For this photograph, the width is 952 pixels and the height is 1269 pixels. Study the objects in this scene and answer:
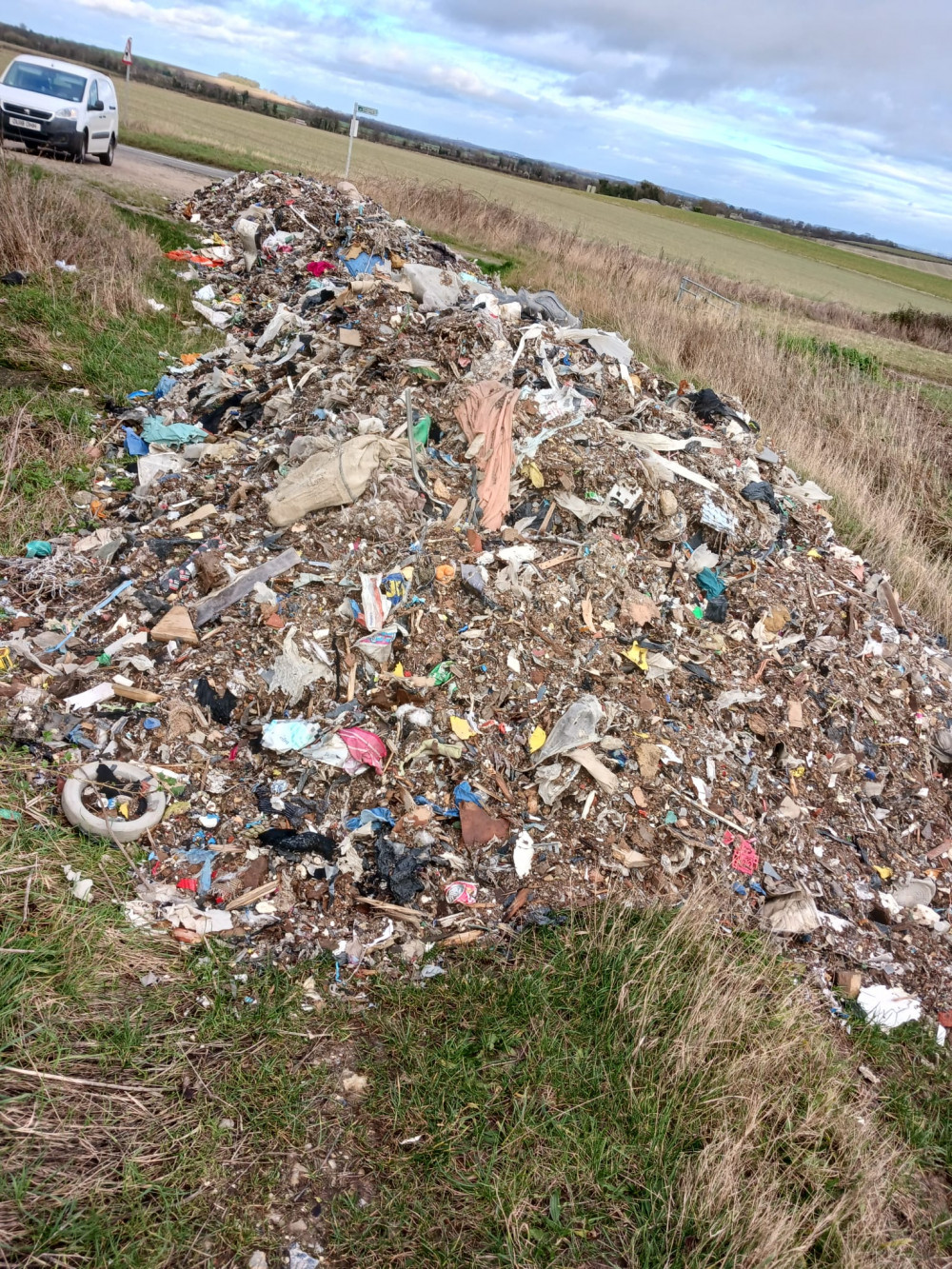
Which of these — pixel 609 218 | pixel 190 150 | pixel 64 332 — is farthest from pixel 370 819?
pixel 609 218

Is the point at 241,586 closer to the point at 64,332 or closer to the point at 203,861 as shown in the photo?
the point at 203,861

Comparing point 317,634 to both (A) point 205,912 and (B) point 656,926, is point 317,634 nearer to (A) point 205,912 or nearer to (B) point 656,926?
(A) point 205,912

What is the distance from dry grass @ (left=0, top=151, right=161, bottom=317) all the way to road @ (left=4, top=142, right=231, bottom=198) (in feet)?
10.6

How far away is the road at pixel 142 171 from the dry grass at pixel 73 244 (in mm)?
3217

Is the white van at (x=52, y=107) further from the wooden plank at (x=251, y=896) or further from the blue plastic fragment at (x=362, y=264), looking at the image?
the wooden plank at (x=251, y=896)

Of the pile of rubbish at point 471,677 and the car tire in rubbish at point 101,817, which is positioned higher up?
the pile of rubbish at point 471,677

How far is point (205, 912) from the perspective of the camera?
297 centimetres

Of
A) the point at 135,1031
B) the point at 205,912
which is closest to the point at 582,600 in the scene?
the point at 205,912

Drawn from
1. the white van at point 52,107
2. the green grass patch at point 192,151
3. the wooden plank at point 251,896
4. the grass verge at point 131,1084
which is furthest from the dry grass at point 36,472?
the green grass patch at point 192,151

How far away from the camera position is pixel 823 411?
9922mm

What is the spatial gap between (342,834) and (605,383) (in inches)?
169

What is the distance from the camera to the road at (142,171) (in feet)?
40.8

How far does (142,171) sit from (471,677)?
593 inches

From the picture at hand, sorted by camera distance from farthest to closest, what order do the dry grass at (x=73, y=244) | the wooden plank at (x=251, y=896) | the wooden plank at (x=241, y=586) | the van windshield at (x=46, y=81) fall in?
the van windshield at (x=46, y=81) < the dry grass at (x=73, y=244) < the wooden plank at (x=241, y=586) < the wooden plank at (x=251, y=896)
